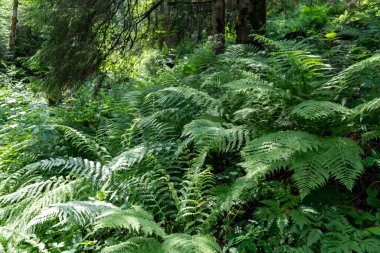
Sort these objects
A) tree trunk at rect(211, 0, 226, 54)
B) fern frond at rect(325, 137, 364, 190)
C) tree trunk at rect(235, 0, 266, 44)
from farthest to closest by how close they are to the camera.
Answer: tree trunk at rect(211, 0, 226, 54), tree trunk at rect(235, 0, 266, 44), fern frond at rect(325, 137, 364, 190)

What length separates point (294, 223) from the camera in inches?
85.4

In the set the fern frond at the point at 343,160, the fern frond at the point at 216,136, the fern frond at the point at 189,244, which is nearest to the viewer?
the fern frond at the point at 189,244

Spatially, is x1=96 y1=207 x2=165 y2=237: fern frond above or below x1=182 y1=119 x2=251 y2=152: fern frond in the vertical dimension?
below

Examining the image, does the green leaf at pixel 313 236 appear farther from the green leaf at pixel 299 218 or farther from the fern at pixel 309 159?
the fern at pixel 309 159

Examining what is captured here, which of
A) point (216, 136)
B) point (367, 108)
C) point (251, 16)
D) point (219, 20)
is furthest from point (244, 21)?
point (367, 108)

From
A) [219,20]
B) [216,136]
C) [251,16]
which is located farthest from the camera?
[219,20]

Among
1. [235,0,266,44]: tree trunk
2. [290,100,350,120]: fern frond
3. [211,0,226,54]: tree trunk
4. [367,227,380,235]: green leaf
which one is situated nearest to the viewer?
[367,227,380,235]: green leaf

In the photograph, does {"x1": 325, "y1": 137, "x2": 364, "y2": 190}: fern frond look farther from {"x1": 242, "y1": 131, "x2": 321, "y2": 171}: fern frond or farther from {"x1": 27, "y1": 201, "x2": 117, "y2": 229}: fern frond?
{"x1": 27, "y1": 201, "x2": 117, "y2": 229}: fern frond

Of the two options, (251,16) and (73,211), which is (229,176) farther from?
(251,16)

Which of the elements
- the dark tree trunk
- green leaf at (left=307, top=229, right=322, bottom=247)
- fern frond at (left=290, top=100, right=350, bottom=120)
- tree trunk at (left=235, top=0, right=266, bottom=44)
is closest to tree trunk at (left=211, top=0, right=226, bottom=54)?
tree trunk at (left=235, top=0, right=266, bottom=44)

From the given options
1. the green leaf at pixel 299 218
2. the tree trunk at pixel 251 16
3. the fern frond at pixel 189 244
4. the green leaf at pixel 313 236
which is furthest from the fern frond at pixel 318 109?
the tree trunk at pixel 251 16

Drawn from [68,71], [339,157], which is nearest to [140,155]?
[339,157]

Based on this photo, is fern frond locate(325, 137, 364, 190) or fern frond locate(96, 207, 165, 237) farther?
fern frond locate(325, 137, 364, 190)

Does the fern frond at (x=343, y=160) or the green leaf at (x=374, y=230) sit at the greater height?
the fern frond at (x=343, y=160)
